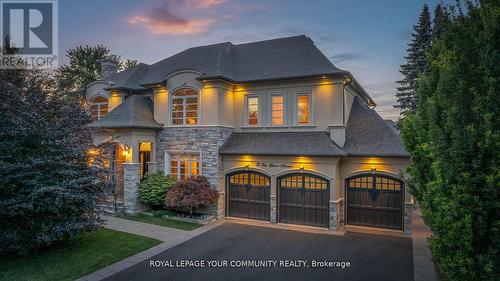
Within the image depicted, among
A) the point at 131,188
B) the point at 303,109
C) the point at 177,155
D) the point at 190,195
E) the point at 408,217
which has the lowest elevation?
the point at 408,217

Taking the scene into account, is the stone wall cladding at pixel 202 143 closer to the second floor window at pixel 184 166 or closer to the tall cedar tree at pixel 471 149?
the second floor window at pixel 184 166

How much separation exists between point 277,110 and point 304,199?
14.4 feet

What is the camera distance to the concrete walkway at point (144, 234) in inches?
298

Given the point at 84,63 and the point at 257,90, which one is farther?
the point at 84,63

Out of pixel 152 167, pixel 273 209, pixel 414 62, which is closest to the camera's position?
pixel 273 209

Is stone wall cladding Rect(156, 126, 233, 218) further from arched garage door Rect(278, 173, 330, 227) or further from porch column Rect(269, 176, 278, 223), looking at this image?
arched garage door Rect(278, 173, 330, 227)

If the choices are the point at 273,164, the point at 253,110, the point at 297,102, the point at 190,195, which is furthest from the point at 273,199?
the point at 297,102

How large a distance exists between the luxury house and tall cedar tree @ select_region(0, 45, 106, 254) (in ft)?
7.53

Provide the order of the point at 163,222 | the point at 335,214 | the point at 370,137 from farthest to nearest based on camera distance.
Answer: the point at 370,137, the point at 163,222, the point at 335,214

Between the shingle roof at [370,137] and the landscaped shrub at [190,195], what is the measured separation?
6335mm

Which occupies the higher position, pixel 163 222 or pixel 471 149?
pixel 471 149

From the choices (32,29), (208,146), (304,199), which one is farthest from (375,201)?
(32,29)

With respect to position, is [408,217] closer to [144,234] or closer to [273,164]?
[273,164]

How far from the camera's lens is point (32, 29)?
11.5 m
